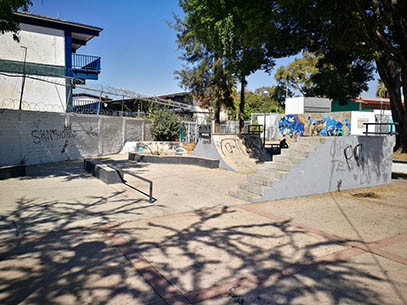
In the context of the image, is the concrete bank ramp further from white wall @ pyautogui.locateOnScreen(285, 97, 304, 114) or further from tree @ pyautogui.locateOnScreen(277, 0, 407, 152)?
white wall @ pyautogui.locateOnScreen(285, 97, 304, 114)

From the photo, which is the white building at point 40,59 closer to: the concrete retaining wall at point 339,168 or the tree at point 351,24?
the tree at point 351,24

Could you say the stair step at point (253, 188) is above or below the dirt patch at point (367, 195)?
above

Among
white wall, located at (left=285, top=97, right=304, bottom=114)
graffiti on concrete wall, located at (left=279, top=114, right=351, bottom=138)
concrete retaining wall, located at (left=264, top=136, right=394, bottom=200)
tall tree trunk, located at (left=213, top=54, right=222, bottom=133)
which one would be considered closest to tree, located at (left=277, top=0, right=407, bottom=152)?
concrete retaining wall, located at (left=264, top=136, right=394, bottom=200)

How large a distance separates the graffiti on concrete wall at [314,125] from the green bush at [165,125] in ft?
56.6

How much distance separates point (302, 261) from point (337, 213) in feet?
9.41

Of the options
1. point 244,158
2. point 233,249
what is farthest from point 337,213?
point 244,158

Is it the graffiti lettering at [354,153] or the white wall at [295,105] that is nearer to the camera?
the graffiti lettering at [354,153]

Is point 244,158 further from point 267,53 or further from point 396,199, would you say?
point 396,199

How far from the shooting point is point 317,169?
324 inches

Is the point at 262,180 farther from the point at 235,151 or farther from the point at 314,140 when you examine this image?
the point at 235,151

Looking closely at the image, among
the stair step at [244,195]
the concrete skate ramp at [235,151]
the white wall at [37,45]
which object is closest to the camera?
the stair step at [244,195]

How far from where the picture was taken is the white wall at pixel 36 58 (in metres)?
18.9

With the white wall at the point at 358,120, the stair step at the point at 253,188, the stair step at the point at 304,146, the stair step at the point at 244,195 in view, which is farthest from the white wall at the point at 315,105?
the stair step at the point at 244,195

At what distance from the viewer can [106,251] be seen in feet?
14.5
